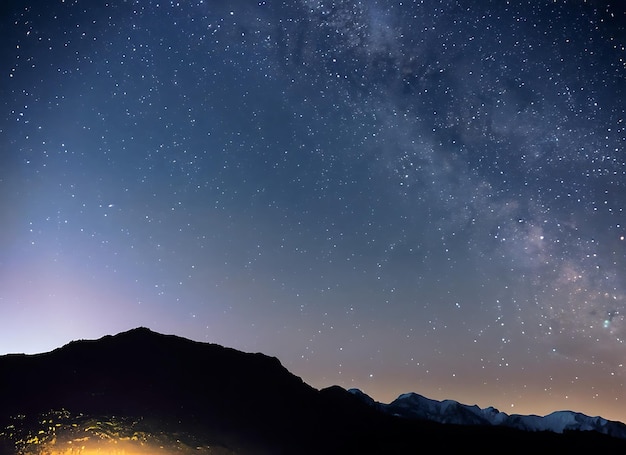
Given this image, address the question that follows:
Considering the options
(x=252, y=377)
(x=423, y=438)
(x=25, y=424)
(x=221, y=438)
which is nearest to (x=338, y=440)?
(x=423, y=438)

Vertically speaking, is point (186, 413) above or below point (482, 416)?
above

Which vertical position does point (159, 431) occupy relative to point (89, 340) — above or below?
below

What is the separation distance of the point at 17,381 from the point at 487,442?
52.6 m

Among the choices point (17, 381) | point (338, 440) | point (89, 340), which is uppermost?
point (89, 340)

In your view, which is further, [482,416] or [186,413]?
[482,416]

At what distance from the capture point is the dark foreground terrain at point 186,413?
38656mm

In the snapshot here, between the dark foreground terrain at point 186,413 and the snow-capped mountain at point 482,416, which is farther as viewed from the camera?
the snow-capped mountain at point 482,416

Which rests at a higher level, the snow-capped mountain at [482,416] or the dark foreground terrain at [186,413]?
the dark foreground terrain at [186,413]

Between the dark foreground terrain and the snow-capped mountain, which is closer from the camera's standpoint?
the dark foreground terrain

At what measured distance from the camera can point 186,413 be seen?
50.1m

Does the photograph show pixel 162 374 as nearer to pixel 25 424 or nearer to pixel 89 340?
pixel 89 340

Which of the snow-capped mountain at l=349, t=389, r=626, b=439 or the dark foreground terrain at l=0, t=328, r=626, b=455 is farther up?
the dark foreground terrain at l=0, t=328, r=626, b=455

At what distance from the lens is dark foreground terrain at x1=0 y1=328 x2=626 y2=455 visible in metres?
38.7

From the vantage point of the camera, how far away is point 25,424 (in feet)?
125
